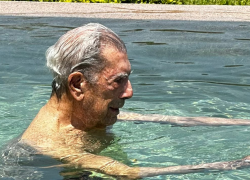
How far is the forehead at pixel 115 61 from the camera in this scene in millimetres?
3371

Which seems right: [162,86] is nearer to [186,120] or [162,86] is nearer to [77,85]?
[186,120]

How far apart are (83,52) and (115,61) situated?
20 centimetres

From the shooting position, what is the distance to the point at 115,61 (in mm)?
3400

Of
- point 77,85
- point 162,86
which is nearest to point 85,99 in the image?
point 77,85

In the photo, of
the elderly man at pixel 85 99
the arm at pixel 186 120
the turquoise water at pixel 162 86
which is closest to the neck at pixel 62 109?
the elderly man at pixel 85 99

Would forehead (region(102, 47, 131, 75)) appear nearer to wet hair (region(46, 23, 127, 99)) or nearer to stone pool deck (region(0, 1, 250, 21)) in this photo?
wet hair (region(46, 23, 127, 99))

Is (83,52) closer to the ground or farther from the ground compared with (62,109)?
farther from the ground

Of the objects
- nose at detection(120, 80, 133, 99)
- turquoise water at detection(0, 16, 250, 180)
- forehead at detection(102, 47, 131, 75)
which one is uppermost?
forehead at detection(102, 47, 131, 75)

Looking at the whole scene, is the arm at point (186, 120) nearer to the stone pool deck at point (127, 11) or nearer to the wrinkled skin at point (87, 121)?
the wrinkled skin at point (87, 121)

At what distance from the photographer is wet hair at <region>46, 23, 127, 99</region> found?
11.0 feet

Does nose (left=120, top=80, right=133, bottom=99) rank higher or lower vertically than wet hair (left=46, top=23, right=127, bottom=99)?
lower

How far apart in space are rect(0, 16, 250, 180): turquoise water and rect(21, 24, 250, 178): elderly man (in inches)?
6.8

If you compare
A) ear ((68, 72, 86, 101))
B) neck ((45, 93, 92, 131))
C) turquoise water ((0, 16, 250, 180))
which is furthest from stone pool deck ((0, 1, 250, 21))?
ear ((68, 72, 86, 101))

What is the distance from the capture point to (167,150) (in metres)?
4.21
